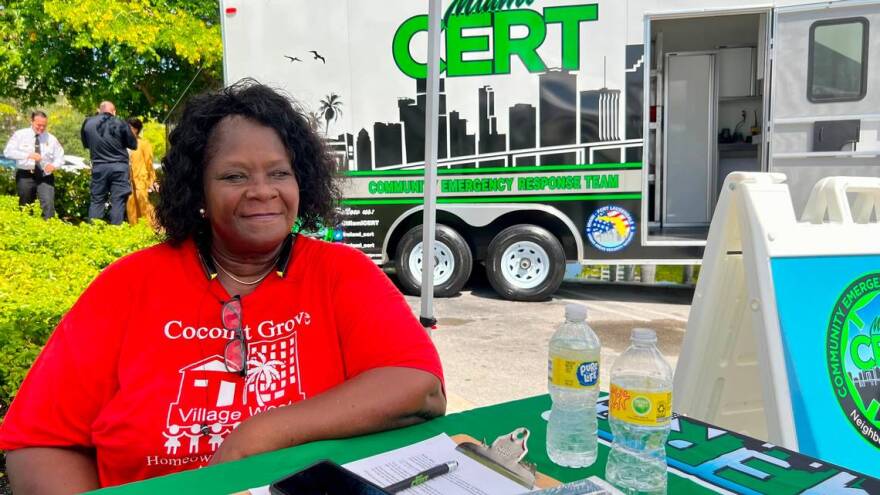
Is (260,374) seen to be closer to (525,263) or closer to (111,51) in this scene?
(525,263)

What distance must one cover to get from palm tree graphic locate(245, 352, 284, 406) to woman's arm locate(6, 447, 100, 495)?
399 millimetres

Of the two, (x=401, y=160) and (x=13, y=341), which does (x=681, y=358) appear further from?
(x=401, y=160)

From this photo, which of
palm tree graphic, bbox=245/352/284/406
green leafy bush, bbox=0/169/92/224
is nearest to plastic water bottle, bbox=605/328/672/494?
Result: palm tree graphic, bbox=245/352/284/406

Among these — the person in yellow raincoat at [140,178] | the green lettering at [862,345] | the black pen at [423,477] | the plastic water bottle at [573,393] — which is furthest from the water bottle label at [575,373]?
the person in yellow raincoat at [140,178]

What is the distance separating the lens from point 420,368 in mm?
1637

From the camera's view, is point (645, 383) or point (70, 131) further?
point (70, 131)

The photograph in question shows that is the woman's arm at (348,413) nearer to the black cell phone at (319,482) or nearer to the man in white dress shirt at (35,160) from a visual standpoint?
the black cell phone at (319,482)

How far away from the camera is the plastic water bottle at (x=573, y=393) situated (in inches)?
A: 56.4

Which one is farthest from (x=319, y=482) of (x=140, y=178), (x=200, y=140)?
(x=140, y=178)

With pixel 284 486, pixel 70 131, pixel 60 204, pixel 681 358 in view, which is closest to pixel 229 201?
pixel 284 486

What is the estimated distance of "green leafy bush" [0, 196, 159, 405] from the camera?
9.00ft

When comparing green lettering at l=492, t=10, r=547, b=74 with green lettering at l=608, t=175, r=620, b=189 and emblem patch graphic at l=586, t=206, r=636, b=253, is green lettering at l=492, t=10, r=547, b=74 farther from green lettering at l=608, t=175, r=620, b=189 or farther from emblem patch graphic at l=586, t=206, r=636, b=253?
emblem patch graphic at l=586, t=206, r=636, b=253

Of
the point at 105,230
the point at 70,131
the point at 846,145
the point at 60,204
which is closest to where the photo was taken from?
the point at 105,230

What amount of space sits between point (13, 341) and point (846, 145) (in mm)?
5895
